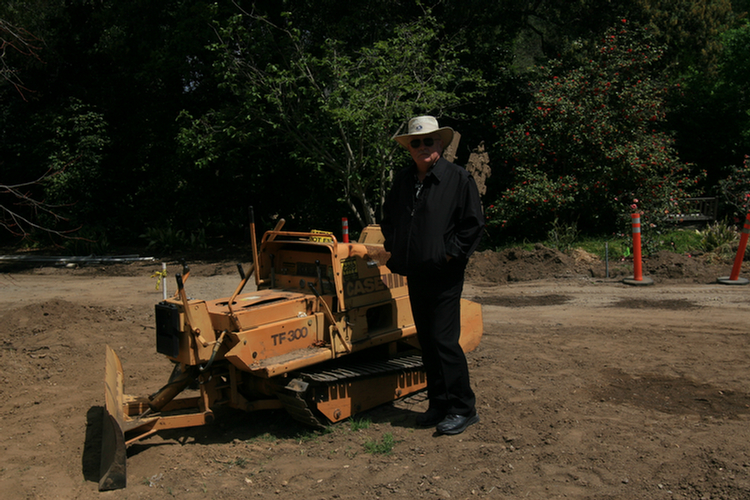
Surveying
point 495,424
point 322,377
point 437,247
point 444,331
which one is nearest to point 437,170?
point 437,247

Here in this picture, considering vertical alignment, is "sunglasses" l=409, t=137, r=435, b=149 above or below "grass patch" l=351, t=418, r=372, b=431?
above

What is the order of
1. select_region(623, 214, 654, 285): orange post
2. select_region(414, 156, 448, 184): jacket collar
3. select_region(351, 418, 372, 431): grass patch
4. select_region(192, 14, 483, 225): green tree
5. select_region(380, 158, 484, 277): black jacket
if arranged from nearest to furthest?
select_region(380, 158, 484, 277): black jacket, select_region(414, 156, 448, 184): jacket collar, select_region(351, 418, 372, 431): grass patch, select_region(623, 214, 654, 285): orange post, select_region(192, 14, 483, 225): green tree

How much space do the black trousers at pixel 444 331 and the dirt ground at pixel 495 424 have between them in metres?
0.30

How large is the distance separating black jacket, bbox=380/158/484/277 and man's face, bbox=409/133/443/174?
0.22ft

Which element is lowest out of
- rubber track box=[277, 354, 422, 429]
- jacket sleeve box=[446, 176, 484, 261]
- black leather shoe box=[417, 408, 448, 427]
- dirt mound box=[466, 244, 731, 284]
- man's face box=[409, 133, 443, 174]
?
black leather shoe box=[417, 408, 448, 427]

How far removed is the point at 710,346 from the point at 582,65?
9.69 meters

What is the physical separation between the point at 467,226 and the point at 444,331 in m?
0.83

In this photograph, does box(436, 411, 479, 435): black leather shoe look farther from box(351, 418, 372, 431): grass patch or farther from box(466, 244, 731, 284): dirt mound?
box(466, 244, 731, 284): dirt mound

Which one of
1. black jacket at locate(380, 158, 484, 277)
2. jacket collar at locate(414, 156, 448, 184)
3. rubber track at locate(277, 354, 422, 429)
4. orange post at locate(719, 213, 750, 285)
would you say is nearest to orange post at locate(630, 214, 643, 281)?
orange post at locate(719, 213, 750, 285)

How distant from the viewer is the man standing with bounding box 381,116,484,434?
14.7 ft

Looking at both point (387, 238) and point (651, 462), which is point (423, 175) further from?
point (651, 462)

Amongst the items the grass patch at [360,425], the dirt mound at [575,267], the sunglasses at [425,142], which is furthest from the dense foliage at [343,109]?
the grass patch at [360,425]

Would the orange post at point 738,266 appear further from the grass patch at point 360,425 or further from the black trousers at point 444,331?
the grass patch at point 360,425

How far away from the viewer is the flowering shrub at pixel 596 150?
42.5ft
